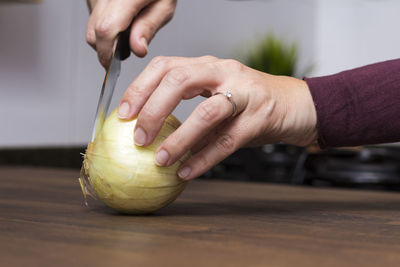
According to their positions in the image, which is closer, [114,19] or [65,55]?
[114,19]

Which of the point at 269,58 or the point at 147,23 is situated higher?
the point at 147,23

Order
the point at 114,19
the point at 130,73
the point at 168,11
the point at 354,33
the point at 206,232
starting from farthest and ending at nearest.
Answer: the point at 354,33 < the point at 130,73 < the point at 168,11 < the point at 114,19 < the point at 206,232

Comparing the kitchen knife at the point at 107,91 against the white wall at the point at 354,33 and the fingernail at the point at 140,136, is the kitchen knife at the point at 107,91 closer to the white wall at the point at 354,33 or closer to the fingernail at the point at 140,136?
the fingernail at the point at 140,136

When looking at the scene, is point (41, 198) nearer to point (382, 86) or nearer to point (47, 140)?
point (382, 86)

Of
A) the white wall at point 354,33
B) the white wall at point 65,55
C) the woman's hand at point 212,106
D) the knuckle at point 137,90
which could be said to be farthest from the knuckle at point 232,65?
the white wall at point 354,33

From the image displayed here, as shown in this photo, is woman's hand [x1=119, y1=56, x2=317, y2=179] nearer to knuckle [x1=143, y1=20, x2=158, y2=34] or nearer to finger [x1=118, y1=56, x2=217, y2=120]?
finger [x1=118, y1=56, x2=217, y2=120]

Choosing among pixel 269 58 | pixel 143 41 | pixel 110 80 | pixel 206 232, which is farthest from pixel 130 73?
pixel 206 232

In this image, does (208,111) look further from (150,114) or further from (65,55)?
(65,55)
